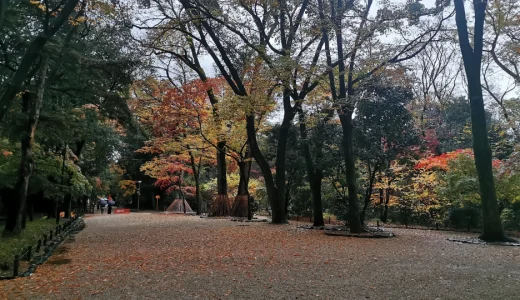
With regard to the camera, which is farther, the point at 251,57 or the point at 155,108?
the point at 155,108

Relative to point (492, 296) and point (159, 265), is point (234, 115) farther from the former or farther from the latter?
point (492, 296)

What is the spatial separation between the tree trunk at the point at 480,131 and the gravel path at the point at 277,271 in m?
1.55

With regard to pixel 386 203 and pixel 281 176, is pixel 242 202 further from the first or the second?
pixel 386 203

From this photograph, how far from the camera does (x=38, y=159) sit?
49.5 feet

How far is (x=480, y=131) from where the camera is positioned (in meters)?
11.4

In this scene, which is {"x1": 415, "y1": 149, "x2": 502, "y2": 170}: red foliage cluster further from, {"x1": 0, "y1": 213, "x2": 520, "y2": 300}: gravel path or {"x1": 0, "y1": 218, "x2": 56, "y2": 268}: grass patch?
{"x1": 0, "y1": 218, "x2": 56, "y2": 268}: grass patch

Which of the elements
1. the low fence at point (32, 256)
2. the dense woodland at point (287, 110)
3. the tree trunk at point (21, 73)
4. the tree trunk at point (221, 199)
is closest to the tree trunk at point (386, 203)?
the dense woodland at point (287, 110)

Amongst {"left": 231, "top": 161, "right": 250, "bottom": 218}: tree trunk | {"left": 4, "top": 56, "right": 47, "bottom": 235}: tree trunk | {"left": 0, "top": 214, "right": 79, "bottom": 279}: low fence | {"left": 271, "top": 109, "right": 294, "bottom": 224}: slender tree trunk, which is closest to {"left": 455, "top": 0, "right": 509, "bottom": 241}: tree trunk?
{"left": 271, "top": 109, "right": 294, "bottom": 224}: slender tree trunk

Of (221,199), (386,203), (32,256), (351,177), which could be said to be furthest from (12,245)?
(386,203)

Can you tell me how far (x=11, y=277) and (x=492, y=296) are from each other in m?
7.11

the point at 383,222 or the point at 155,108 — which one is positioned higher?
the point at 155,108

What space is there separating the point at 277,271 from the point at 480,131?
8467 millimetres

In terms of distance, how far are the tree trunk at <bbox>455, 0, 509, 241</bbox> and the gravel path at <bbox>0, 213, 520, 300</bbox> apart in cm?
155

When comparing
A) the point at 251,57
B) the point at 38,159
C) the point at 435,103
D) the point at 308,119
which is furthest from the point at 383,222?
the point at 38,159
